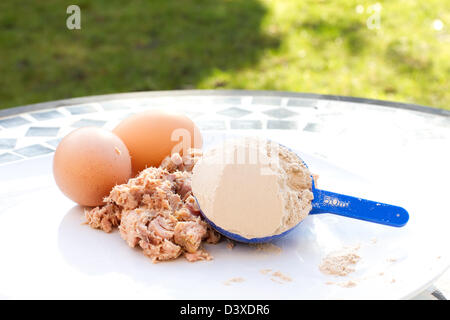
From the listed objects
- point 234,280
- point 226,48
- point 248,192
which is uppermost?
point 226,48

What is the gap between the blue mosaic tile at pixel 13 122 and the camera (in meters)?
1.43

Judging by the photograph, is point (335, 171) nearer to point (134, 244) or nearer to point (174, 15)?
point (134, 244)

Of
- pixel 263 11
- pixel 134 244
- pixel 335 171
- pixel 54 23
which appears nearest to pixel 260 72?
pixel 263 11

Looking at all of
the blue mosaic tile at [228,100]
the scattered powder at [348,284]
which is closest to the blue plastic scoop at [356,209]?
the scattered powder at [348,284]

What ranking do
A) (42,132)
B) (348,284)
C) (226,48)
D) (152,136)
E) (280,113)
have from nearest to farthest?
(348,284) < (152,136) < (42,132) < (280,113) < (226,48)

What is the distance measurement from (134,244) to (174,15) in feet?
8.58

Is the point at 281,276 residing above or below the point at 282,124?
below

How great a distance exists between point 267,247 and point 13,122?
84cm

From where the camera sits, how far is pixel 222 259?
891 millimetres

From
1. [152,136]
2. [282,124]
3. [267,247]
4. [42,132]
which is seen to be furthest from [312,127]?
[42,132]

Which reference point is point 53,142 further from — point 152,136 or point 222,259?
point 222,259

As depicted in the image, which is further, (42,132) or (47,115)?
(47,115)
